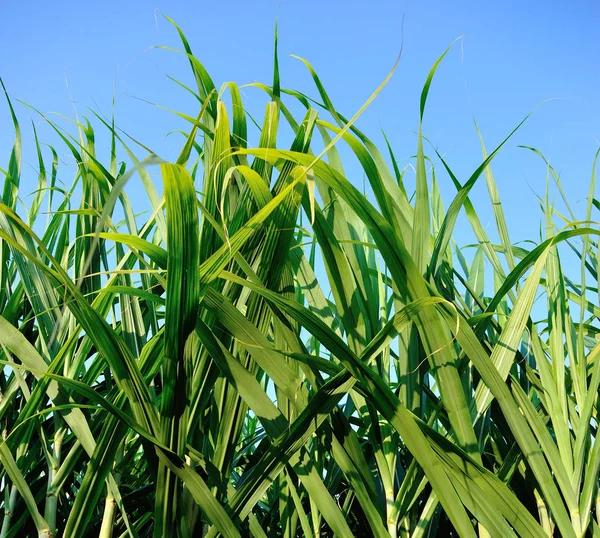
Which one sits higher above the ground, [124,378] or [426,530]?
[124,378]

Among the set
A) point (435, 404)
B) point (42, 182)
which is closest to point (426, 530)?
point (435, 404)

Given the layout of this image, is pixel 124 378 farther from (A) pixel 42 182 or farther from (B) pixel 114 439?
(A) pixel 42 182

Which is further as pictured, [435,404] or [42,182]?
[42,182]

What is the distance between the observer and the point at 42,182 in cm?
105

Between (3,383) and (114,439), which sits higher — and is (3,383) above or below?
below

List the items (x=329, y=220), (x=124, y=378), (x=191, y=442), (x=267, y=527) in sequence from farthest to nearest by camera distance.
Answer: (x=267, y=527)
(x=329, y=220)
(x=191, y=442)
(x=124, y=378)

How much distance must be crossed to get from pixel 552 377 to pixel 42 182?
2.95 feet

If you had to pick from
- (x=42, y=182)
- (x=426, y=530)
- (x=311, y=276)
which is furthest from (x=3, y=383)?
(x=426, y=530)

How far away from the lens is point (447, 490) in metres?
0.49

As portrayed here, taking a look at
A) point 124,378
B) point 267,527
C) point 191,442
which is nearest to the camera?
A: point 124,378

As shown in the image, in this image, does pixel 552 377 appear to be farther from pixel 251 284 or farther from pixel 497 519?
pixel 251 284

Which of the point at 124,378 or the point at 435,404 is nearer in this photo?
the point at 124,378

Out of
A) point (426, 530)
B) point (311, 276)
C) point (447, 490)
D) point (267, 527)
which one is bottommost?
point (267, 527)

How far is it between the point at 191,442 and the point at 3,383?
46cm
